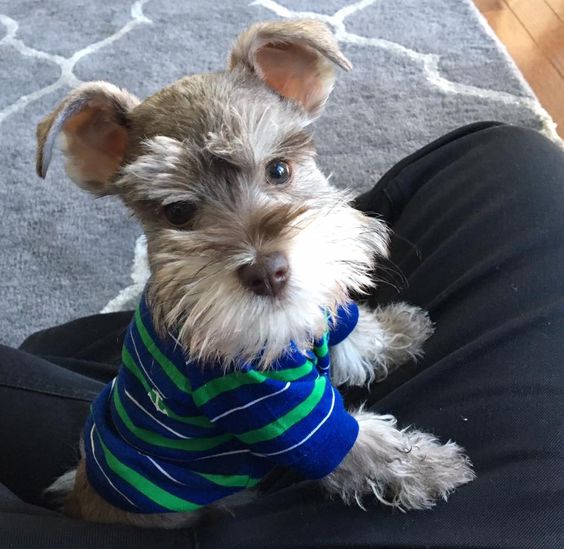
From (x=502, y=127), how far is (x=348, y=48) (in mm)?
1399

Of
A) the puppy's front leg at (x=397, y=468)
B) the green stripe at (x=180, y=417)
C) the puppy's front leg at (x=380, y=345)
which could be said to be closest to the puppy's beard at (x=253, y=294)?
the green stripe at (x=180, y=417)

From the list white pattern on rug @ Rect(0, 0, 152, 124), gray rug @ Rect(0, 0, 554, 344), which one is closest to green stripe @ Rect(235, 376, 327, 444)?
gray rug @ Rect(0, 0, 554, 344)

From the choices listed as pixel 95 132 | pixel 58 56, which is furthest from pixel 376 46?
pixel 95 132

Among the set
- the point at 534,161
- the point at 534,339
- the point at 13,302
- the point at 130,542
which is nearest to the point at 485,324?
the point at 534,339

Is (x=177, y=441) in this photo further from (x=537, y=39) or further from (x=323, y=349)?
(x=537, y=39)

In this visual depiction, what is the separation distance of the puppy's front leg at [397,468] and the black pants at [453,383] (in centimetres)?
2

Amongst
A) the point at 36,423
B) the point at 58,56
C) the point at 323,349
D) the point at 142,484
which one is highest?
the point at 323,349

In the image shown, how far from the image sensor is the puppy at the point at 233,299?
104 centimetres

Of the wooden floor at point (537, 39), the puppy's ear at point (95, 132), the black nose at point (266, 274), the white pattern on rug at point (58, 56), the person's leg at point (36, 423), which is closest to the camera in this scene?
the black nose at point (266, 274)

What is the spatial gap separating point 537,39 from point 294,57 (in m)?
1.91

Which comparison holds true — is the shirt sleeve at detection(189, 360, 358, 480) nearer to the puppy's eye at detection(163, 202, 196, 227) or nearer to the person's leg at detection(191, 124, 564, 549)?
the person's leg at detection(191, 124, 564, 549)

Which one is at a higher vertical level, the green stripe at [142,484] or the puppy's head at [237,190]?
the puppy's head at [237,190]

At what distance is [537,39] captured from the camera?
2785mm

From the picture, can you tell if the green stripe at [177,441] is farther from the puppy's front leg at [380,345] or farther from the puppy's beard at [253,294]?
the puppy's front leg at [380,345]
